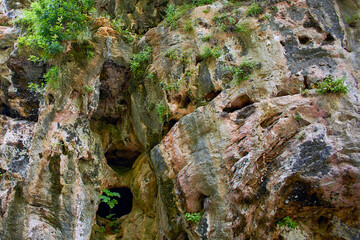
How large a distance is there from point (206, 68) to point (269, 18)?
2.25 m

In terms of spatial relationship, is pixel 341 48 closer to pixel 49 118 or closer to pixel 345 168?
pixel 345 168

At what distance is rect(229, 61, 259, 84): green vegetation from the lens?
22.1 ft

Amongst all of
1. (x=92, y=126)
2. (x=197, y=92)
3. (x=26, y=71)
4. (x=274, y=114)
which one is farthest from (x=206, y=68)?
(x=26, y=71)

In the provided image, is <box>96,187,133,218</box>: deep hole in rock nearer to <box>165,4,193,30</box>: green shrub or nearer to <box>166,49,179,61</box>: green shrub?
<box>166,49,179,61</box>: green shrub

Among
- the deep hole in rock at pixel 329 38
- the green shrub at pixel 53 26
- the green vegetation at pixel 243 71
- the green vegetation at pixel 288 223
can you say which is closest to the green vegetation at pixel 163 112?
the green vegetation at pixel 243 71

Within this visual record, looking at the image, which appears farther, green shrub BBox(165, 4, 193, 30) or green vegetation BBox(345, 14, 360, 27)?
green shrub BBox(165, 4, 193, 30)

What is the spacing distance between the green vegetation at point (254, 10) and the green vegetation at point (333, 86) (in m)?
2.83

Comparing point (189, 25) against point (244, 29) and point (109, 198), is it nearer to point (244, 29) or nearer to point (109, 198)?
point (244, 29)

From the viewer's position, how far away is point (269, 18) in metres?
7.49

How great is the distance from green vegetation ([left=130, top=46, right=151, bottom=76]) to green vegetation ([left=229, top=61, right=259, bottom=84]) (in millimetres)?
2806

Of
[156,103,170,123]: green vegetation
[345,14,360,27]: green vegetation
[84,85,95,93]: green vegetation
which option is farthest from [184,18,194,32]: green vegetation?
[345,14,360,27]: green vegetation

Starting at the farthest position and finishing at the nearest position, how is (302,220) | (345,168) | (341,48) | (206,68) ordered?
(206,68) < (341,48) < (302,220) < (345,168)

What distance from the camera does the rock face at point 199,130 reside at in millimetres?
5727

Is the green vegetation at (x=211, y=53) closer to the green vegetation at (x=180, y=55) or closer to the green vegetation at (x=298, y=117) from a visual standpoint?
the green vegetation at (x=180, y=55)
